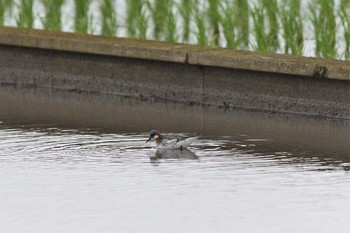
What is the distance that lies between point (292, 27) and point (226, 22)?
2.81 ft

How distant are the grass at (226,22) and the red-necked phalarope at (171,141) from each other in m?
3.89

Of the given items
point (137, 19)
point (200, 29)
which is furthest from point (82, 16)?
point (200, 29)

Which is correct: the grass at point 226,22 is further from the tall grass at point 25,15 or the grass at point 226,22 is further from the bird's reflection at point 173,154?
the bird's reflection at point 173,154

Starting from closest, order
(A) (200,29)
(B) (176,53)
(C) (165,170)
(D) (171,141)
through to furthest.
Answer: (C) (165,170) < (D) (171,141) < (B) (176,53) < (A) (200,29)

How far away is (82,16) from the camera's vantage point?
19.9 meters

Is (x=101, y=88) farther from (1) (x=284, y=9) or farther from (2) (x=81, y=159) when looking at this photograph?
(2) (x=81, y=159)

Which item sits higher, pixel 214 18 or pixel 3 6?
pixel 3 6

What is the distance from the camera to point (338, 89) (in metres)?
14.6

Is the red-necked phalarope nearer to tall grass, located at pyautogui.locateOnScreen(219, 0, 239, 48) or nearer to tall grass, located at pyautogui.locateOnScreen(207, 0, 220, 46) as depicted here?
tall grass, located at pyautogui.locateOnScreen(219, 0, 239, 48)

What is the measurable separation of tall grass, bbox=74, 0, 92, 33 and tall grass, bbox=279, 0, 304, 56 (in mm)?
3239

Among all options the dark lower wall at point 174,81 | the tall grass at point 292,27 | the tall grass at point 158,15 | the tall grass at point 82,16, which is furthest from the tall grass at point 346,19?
the tall grass at point 82,16

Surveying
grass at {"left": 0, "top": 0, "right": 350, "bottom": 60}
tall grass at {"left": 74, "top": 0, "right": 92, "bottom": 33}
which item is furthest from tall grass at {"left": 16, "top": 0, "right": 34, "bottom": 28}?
tall grass at {"left": 74, "top": 0, "right": 92, "bottom": 33}

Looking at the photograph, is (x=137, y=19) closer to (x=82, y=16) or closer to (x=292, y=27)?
(x=82, y=16)

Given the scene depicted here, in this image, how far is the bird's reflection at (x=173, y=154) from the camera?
Answer: 12.8 meters
